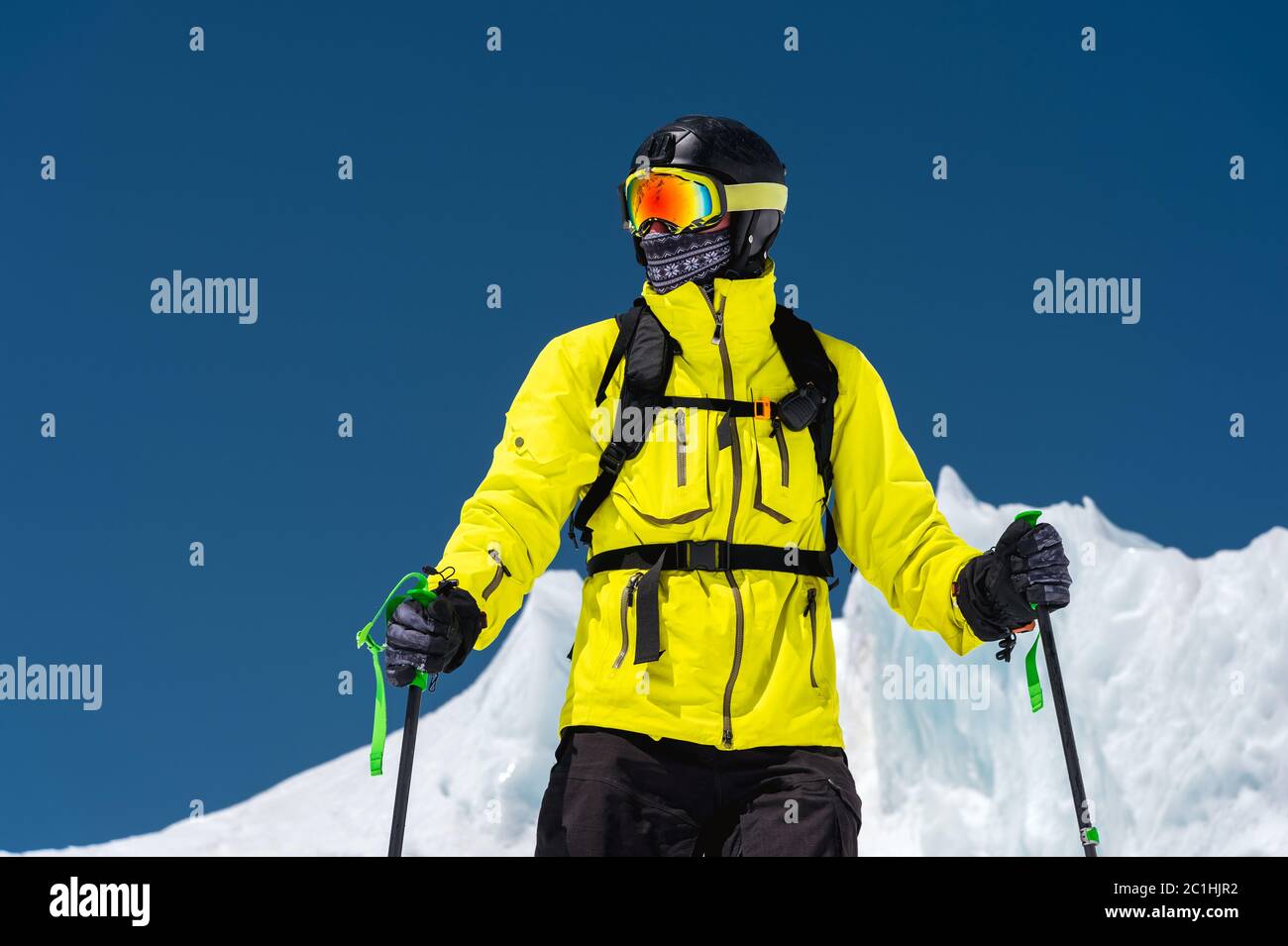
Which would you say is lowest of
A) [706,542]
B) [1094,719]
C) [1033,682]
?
[1094,719]

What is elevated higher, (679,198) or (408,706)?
(679,198)

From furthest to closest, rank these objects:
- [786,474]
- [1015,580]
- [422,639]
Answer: [786,474]
[1015,580]
[422,639]

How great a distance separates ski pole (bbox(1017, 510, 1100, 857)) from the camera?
5094 mm

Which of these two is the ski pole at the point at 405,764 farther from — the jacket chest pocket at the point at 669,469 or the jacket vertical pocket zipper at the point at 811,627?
the jacket vertical pocket zipper at the point at 811,627

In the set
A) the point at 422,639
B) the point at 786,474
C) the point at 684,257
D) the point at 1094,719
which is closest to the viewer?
the point at 422,639

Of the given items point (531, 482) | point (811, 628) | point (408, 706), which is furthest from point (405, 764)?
point (811, 628)

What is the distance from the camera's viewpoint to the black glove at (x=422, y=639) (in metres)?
4.87

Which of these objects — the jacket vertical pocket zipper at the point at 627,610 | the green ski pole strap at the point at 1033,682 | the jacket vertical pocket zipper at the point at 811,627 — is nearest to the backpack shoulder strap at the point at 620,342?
the jacket vertical pocket zipper at the point at 627,610

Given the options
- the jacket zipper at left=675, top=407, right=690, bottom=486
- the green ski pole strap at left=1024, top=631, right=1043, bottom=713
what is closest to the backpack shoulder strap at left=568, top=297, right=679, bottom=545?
the jacket zipper at left=675, top=407, right=690, bottom=486

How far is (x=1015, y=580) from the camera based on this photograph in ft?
17.0

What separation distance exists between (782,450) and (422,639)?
1666 mm

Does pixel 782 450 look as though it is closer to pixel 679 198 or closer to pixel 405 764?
pixel 679 198

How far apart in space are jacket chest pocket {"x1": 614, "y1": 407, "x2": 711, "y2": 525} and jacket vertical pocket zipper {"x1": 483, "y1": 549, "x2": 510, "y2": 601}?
588 millimetres
